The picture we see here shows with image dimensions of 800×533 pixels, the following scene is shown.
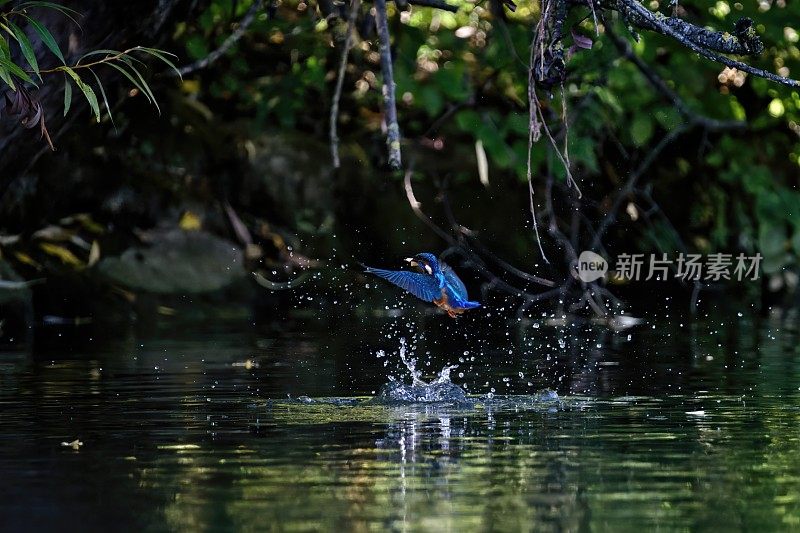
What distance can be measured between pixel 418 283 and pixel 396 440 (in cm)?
148

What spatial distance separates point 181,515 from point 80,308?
8.85 meters

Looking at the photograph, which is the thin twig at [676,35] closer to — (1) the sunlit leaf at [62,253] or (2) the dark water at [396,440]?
(2) the dark water at [396,440]

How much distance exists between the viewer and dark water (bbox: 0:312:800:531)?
470cm

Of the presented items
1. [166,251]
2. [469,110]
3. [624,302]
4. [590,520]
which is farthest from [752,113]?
[590,520]

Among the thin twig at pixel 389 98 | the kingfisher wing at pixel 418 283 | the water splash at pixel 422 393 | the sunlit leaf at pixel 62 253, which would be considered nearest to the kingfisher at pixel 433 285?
the kingfisher wing at pixel 418 283

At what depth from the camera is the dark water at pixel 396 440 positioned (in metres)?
4.70

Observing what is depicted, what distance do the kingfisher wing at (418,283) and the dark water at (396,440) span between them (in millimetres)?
524

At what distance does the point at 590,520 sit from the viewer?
4547mm

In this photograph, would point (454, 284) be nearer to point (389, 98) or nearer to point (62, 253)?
point (389, 98)

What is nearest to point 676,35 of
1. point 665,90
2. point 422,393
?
point 422,393

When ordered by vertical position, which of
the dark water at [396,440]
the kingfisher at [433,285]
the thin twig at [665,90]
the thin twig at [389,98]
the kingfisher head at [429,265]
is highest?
the thin twig at [665,90]

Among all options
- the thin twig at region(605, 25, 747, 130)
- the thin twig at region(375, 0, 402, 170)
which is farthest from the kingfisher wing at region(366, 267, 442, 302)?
the thin twig at region(605, 25, 747, 130)

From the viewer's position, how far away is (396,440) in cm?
620

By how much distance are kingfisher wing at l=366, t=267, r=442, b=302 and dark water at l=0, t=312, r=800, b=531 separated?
20.6 inches
